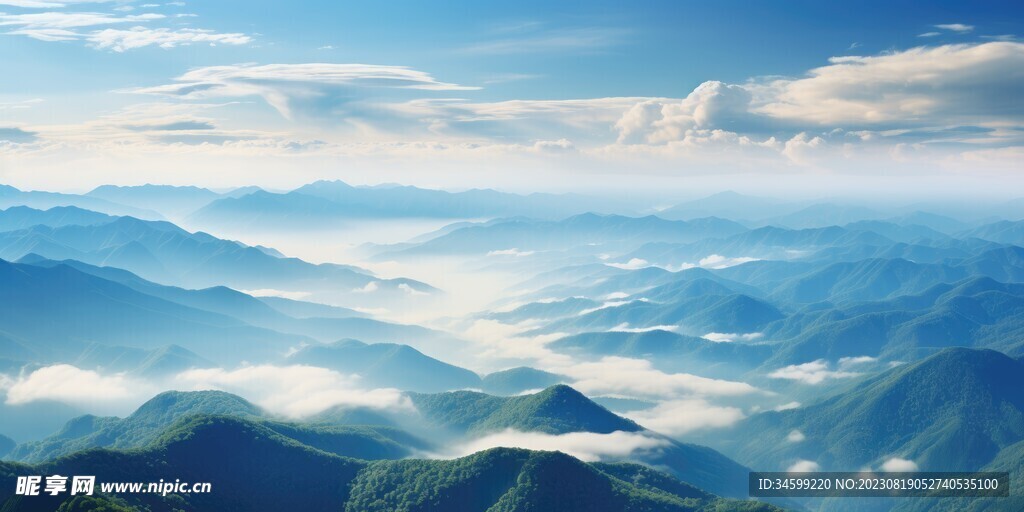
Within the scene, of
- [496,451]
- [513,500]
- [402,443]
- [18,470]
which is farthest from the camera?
[402,443]

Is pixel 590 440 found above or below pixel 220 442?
below

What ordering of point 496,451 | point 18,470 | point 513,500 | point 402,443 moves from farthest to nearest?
point 402,443, point 496,451, point 513,500, point 18,470

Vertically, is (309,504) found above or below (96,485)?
below

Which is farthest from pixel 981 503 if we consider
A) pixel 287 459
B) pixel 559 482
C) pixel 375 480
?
pixel 287 459

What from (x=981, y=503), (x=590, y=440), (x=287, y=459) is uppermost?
(x=287, y=459)

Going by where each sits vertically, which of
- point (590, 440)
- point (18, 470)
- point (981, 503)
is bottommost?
point (981, 503)

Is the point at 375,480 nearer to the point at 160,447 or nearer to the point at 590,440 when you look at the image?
the point at 160,447

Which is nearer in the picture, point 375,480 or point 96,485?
Answer: point 96,485

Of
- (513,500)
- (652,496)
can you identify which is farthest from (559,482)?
(652,496)

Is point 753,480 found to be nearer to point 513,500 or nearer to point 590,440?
point 590,440
